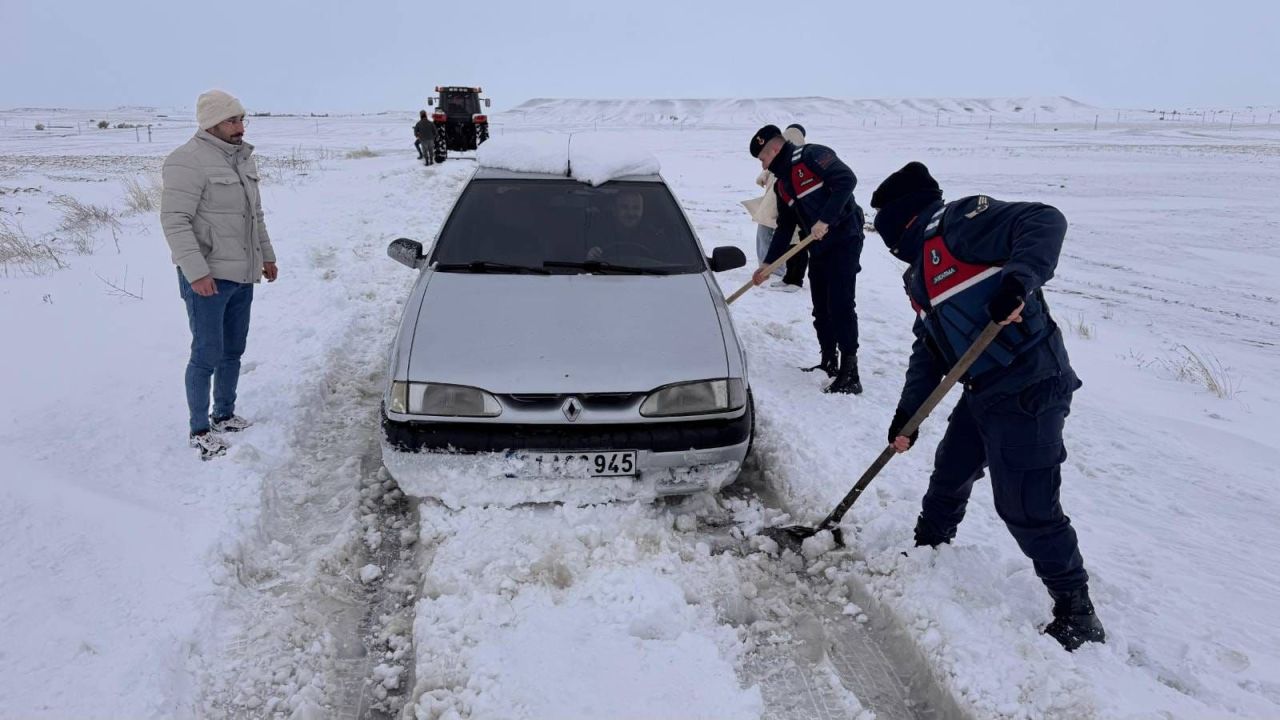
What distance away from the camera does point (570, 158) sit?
4.34 meters

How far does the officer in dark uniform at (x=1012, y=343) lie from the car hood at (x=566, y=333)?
960 millimetres

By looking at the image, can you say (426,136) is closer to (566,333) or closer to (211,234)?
(211,234)

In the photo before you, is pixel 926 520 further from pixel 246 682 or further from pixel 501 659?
pixel 246 682

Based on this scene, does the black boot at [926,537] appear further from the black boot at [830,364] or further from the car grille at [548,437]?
the black boot at [830,364]

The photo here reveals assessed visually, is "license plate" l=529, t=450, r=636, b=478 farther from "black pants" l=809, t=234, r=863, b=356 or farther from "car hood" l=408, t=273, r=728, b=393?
"black pants" l=809, t=234, r=863, b=356

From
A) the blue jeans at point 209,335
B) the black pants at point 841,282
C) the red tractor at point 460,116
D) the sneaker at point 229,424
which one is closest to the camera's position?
the blue jeans at point 209,335

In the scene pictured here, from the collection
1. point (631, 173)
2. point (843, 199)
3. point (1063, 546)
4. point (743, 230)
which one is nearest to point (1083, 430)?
point (843, 199)

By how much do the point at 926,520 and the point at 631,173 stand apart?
251 centimetres

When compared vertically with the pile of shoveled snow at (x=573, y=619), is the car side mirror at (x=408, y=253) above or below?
above

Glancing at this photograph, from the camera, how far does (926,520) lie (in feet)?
9.85

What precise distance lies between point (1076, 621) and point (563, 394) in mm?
1983

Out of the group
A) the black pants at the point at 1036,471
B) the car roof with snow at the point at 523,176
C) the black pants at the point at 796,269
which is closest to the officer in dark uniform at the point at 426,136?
the black pants at the point at 796,269

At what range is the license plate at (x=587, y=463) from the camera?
2943 millimetres

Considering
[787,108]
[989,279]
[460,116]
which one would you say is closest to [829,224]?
[989,279]
